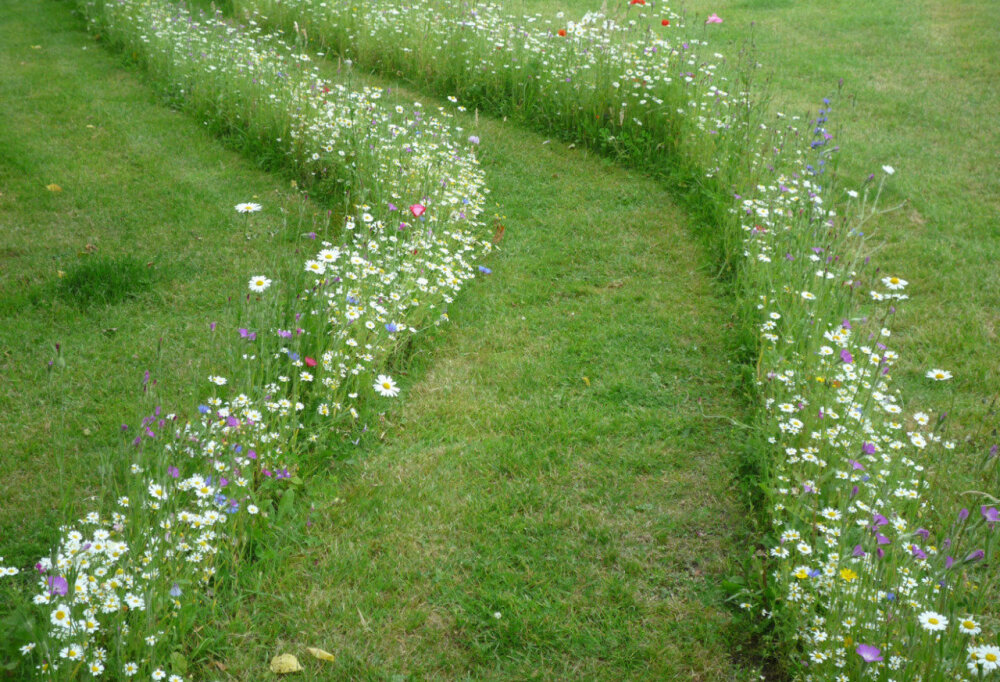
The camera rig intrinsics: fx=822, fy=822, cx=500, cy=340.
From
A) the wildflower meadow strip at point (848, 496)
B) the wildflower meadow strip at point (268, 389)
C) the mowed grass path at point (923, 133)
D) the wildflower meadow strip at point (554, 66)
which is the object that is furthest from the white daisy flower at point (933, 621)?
the wildflower meadow strip at point (554, 66)

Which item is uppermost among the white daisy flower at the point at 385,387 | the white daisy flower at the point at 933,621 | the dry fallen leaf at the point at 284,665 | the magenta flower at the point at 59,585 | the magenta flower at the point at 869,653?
the white daisy flower at the point at 933,621

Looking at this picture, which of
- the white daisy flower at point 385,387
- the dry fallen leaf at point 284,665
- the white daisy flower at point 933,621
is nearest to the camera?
the white daisy flower at point 933,621

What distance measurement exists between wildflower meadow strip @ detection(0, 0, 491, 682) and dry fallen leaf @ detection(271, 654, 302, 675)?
0.25m

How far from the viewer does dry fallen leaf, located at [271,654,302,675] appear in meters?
2.70

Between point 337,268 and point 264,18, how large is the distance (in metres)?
6.46

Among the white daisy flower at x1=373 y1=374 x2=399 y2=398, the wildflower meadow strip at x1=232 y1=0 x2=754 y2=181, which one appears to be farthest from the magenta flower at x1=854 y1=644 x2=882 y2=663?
the wildflower meadow strip at x1=232 y1=0 x2=754 y2=181

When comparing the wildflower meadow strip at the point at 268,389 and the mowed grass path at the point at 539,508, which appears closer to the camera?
the wildflower meadow strip at the point at 268,389

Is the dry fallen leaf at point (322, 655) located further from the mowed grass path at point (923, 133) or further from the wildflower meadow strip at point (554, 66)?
the wildflower meadow strip at point (554, 66)

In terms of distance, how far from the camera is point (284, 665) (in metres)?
2.71

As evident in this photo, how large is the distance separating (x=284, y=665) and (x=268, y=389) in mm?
1169

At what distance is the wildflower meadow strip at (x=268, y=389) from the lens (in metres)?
2.49

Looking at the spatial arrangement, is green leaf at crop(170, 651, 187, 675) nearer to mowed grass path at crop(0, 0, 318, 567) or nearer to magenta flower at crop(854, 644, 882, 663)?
mowed grass path at crop(0, 0, 318, 567)

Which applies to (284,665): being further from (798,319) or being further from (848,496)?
(798,319)

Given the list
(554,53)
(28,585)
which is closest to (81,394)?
(28,585)
